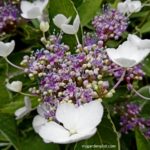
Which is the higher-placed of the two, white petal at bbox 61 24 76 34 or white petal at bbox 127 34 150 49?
white petal at bbox 61 24 76 34

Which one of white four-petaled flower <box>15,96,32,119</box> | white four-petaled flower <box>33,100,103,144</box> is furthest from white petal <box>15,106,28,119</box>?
white four-petaled flower <box>33,100,103,144</box>

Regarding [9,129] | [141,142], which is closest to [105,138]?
[141,142]

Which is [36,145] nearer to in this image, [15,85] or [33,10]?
[15,85]

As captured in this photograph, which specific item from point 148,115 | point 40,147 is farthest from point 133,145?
point 40,147

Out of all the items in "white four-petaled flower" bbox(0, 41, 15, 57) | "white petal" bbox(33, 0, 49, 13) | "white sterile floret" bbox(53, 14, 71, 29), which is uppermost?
"white petal" bbox(33, 0, 49, 13)

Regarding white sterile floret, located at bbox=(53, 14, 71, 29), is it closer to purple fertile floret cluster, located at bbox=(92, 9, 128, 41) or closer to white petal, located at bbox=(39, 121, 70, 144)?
purple fertile floret cluster, located at bbox=(92, 9, 128, 41)

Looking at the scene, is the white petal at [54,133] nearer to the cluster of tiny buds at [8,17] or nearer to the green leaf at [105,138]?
the green leaf at [105,138]

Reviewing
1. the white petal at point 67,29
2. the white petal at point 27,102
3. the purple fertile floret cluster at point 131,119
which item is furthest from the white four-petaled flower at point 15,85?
the purple fertile floret cluster at point 131,119
